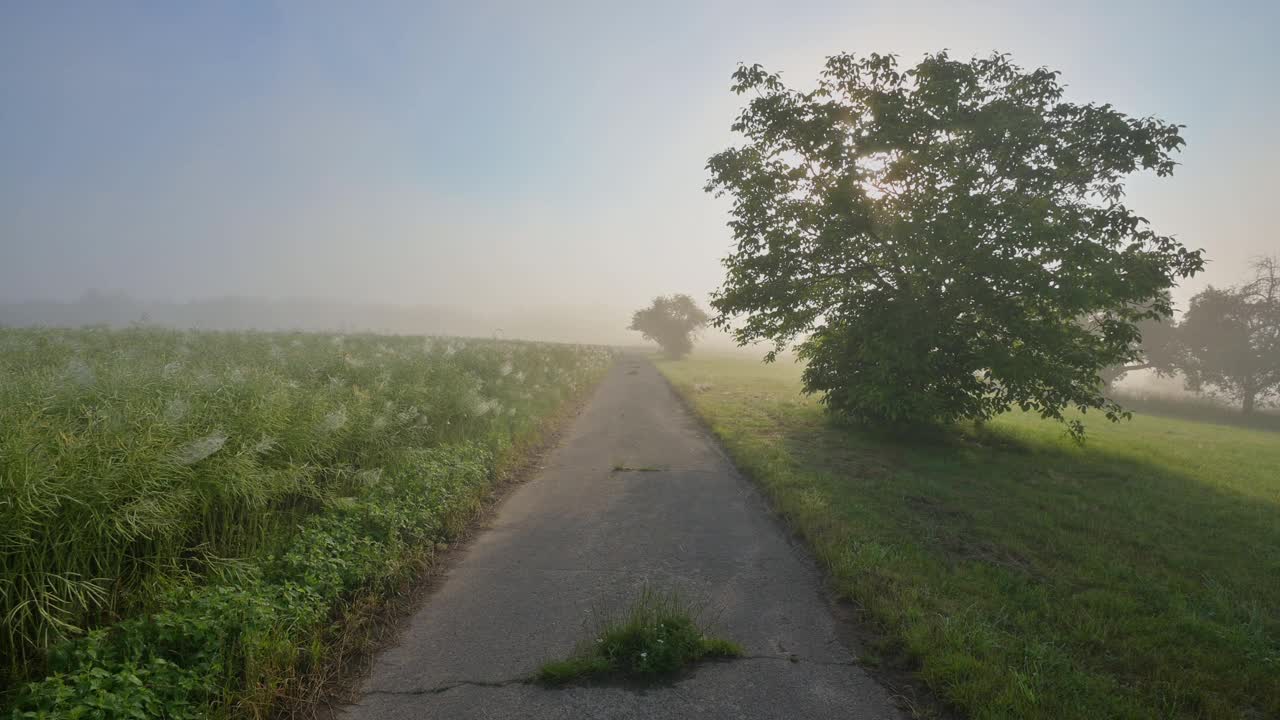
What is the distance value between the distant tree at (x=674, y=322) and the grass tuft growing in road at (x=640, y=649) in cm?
7918

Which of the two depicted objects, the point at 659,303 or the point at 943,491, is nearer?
the point at 943,491

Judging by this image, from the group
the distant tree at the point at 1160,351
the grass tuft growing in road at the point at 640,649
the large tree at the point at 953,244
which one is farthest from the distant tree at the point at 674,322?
the grass tuft growing in road at the point at 640,649

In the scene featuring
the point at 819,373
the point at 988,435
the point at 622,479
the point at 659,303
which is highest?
the point at 659,303

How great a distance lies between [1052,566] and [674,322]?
78.2 meters

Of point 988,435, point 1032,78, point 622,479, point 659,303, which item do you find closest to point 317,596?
point 622,479

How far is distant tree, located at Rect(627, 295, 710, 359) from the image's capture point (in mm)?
84062

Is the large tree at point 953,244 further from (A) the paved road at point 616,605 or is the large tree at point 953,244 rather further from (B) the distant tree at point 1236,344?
(B) the distant tree at point 1236,344

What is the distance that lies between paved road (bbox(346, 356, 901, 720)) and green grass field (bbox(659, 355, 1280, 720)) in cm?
63

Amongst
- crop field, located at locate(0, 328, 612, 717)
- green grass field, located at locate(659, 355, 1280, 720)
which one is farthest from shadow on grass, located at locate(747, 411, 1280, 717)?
crop field, located at locate(0, 328, 612, 717)

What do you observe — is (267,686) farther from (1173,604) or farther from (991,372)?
(991,372)

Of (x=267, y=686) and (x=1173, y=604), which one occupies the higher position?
(x=1173, y=604)

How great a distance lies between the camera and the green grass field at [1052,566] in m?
4.09

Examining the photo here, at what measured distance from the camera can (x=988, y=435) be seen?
14.4 meters

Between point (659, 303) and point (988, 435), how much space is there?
240ft
